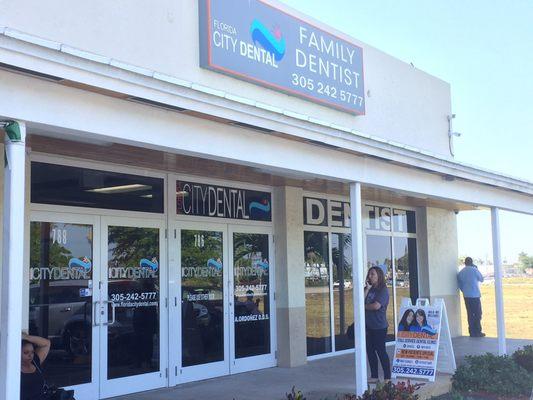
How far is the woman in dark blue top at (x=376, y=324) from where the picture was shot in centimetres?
903

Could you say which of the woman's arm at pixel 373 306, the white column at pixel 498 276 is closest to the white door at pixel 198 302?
the woman's arm at pixel 373 306

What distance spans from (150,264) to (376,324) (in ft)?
10.3

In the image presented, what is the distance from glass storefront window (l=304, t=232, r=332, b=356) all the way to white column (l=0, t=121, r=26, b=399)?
7559 millimetres

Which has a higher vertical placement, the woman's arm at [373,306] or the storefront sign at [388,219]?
the storefront sign at [388,219]

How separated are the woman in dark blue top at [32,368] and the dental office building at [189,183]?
776 mm

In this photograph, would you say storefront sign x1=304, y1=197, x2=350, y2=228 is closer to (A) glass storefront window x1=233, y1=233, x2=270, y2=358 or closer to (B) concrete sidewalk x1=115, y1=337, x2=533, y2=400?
(A) glass storefront window x1=233, y1=233, x2=270, y2=358

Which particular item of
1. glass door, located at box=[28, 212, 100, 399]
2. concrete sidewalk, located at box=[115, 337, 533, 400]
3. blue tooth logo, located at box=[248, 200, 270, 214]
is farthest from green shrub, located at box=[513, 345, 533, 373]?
glass door, located at box=[28, 212, 100, 399]

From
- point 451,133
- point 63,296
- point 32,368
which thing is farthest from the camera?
point 451,133

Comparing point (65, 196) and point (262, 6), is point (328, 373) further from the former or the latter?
point (262, 6)

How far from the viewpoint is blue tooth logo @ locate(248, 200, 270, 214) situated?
10920 millimetres

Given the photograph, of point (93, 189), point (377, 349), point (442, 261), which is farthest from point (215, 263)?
point (442, 261)

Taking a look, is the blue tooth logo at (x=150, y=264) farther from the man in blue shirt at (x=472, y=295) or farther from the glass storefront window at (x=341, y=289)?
the man in blue shirt at (x=472, y=295)

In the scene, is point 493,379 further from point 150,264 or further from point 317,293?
point 150,264

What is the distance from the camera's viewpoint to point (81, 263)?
821cm
